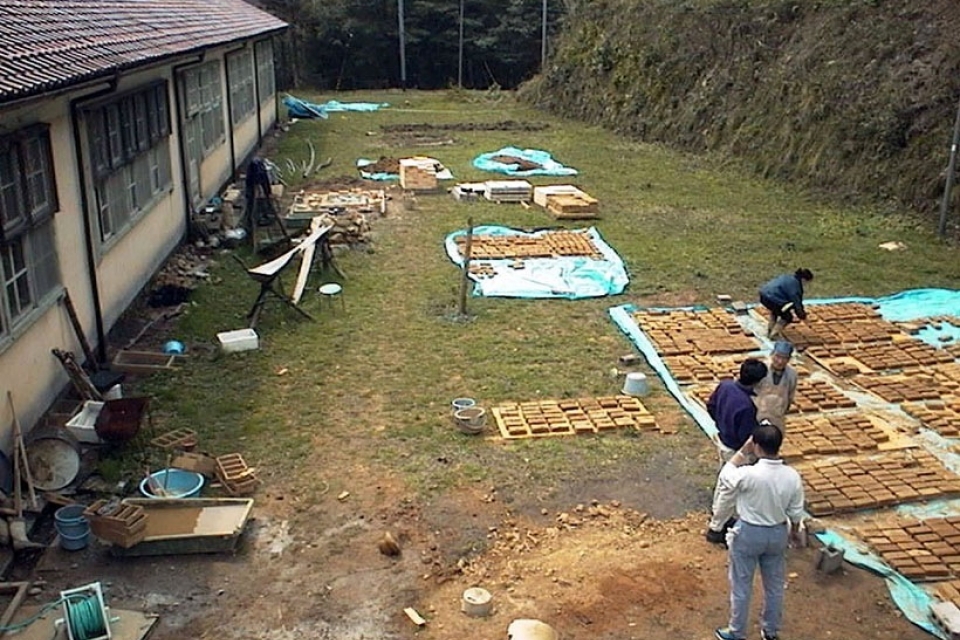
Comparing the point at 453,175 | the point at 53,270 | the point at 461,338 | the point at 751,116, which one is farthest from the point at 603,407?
the point at 751,116

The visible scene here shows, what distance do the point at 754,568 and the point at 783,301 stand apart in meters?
6.04

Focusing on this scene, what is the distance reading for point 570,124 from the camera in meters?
31.7

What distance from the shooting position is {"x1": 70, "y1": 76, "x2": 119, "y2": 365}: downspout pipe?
9305 mm

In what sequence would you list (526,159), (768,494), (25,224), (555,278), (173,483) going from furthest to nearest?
(526,159)
(555,278)
(25,224)
(173,483)
(768,494)

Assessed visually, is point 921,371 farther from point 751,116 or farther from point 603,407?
point 751,116

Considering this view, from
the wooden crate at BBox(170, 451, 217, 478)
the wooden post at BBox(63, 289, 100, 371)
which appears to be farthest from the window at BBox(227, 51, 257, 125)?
the wooden crate at BBox(170, 451, 217, 478)

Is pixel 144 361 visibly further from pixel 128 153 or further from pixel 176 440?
pixel 128 153

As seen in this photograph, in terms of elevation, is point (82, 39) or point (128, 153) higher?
point (82, 39)

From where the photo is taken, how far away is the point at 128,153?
1140 centimetres

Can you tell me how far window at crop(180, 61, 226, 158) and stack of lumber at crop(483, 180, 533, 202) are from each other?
574 centimetres

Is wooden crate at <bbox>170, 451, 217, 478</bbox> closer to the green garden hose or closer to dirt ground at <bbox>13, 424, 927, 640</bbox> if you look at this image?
dirt ground at <bbox>13, 424, 927, 640</bbox>

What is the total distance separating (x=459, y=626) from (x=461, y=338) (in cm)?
556

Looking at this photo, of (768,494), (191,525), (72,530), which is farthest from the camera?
(191,525)

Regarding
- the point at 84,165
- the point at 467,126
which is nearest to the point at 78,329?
the point at 84,165
